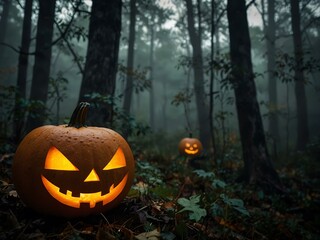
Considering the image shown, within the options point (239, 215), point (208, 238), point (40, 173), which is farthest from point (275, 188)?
point (40, 173)

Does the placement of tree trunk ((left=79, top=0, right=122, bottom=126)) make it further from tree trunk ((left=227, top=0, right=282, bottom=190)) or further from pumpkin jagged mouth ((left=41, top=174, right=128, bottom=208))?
tree trunk ((left=227, top=0, right=282, bottom=190))

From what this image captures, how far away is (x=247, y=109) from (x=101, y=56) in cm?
357

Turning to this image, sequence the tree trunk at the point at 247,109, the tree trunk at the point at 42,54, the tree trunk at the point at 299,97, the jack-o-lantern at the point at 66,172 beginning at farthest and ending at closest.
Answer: the tree trunk at the point at 299,97 < the tree trunk at the point at 42,54 < the tree trunk at the point at 247,109 < the jack-o-lantern at the point at 66,172

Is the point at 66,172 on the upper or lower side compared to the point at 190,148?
lower

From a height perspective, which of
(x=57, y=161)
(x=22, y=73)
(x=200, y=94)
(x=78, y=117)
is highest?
(x=200, y=94)

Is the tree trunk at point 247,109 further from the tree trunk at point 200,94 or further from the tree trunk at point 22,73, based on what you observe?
the tree trunk at point 200,94

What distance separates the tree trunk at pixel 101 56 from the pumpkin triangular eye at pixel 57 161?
78.8 inches

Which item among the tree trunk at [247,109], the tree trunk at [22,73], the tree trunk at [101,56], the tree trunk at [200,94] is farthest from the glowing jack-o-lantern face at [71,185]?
the tree trunk at [200,94]

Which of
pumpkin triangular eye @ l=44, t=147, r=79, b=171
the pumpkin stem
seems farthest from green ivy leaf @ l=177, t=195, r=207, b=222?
the pumpkin stem

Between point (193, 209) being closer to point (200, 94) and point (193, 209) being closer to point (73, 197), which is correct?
point (73, 197)

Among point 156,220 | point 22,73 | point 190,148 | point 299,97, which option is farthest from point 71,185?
point 299,97

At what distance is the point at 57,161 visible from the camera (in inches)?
72.6

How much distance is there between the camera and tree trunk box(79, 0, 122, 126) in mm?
3912

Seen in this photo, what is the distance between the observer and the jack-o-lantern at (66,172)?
1768 mm
